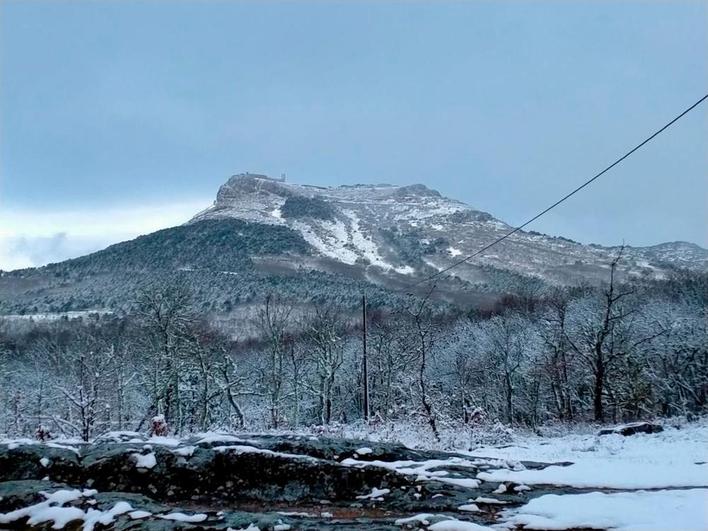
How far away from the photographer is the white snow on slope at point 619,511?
19.2ft

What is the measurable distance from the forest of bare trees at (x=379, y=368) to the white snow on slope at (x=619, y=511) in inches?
871

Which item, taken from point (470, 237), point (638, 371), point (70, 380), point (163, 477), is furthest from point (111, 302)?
point (470, 237)

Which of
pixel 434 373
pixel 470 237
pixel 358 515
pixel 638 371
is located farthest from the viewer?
pixel 470 237

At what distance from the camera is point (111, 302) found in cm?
10950

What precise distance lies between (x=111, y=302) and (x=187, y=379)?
77.3m

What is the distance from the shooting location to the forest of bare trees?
35344 mm

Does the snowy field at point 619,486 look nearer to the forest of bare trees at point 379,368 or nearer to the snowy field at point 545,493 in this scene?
the snowy field at point 545,493

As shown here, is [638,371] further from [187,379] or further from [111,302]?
→ [111,302]

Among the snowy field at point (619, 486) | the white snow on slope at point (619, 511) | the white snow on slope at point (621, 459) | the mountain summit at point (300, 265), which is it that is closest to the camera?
the white snow on slope at point (619, 511)

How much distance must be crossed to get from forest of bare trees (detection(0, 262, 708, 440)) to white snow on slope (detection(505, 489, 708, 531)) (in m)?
22.1

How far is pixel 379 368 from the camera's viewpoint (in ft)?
170

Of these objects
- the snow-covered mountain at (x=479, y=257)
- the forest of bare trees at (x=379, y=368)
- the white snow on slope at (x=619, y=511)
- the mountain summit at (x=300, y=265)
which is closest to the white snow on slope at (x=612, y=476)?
the white snow on slope at (x=619, y=511)

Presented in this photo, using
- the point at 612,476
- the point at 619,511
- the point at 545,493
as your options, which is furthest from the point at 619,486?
the point at 619,511

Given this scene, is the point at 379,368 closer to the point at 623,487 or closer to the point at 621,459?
the point at 621,459
